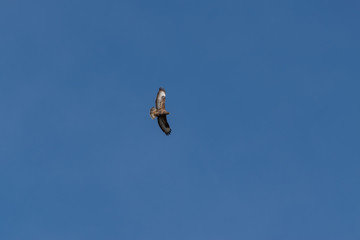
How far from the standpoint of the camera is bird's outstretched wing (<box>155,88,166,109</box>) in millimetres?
137625

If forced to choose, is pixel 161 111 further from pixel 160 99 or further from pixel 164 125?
pixel 164 125

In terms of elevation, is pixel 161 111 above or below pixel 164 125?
above

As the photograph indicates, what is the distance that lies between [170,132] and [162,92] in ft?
23.5

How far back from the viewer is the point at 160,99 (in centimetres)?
13812

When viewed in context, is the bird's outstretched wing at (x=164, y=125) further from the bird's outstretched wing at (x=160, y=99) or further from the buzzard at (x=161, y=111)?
the bird's outstretched wing at (x=160, y=99)

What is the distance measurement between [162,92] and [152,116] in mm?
4688

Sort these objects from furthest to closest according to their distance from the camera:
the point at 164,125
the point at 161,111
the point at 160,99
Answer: the point at 164,125 → the point at 160,99 → the point at 161,111

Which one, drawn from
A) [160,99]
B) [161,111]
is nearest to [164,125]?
[161,111]

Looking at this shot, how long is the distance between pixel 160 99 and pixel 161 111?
2435mm

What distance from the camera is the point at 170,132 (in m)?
140

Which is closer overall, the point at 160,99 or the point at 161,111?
the point at 161,111

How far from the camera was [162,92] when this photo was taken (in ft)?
455

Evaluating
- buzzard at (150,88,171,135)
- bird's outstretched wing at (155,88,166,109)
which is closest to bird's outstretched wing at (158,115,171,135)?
buzzard at (150,88,171,135)

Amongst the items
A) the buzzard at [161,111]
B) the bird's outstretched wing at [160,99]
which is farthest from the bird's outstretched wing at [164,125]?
the bird's outstretched wing at [160,99]
